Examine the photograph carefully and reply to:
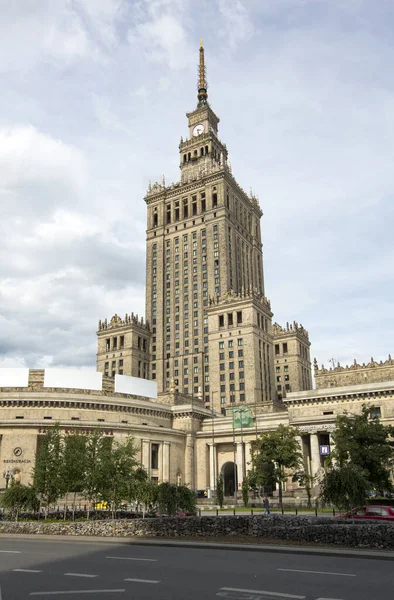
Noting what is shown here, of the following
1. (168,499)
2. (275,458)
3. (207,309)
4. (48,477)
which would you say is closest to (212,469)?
(275,458)

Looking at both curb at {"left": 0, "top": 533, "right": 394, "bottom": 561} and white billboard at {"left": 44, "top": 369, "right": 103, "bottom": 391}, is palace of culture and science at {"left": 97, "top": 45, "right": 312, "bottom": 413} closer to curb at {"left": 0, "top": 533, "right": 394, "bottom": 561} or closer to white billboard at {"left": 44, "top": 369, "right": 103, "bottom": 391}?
white billboard at {"left": 44, "top": 369, "right": 103, "bottom": 391}

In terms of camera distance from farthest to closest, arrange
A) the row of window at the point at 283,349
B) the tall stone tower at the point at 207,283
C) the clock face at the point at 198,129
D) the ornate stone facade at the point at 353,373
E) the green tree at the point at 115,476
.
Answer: the clock face at the point at 198,129 < the row of window at the point at 283,349 < the ornate stone facade at the point at 353,373 < the tall stone tower at the point at 207,283 < the green tree at the point at 115,476

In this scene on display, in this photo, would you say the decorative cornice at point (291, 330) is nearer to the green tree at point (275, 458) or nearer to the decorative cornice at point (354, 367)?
the decorative cornice at point (354, 367)

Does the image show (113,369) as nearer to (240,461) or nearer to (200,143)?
(240,461)

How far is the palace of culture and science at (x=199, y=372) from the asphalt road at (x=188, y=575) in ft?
171

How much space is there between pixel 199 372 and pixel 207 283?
81.0ft

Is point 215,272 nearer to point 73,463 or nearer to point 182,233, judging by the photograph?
point 182,233

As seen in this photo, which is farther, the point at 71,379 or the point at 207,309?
the point at 207,309

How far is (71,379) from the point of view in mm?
94500

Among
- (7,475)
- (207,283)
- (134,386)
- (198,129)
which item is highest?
(198,129)

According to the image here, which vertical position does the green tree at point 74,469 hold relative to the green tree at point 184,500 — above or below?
above

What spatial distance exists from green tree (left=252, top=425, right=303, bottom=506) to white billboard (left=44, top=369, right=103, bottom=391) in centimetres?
3473

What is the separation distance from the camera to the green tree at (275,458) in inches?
2709

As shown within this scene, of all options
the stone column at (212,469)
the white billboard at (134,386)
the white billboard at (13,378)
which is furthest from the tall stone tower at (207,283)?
the white billboard at (13,378)
